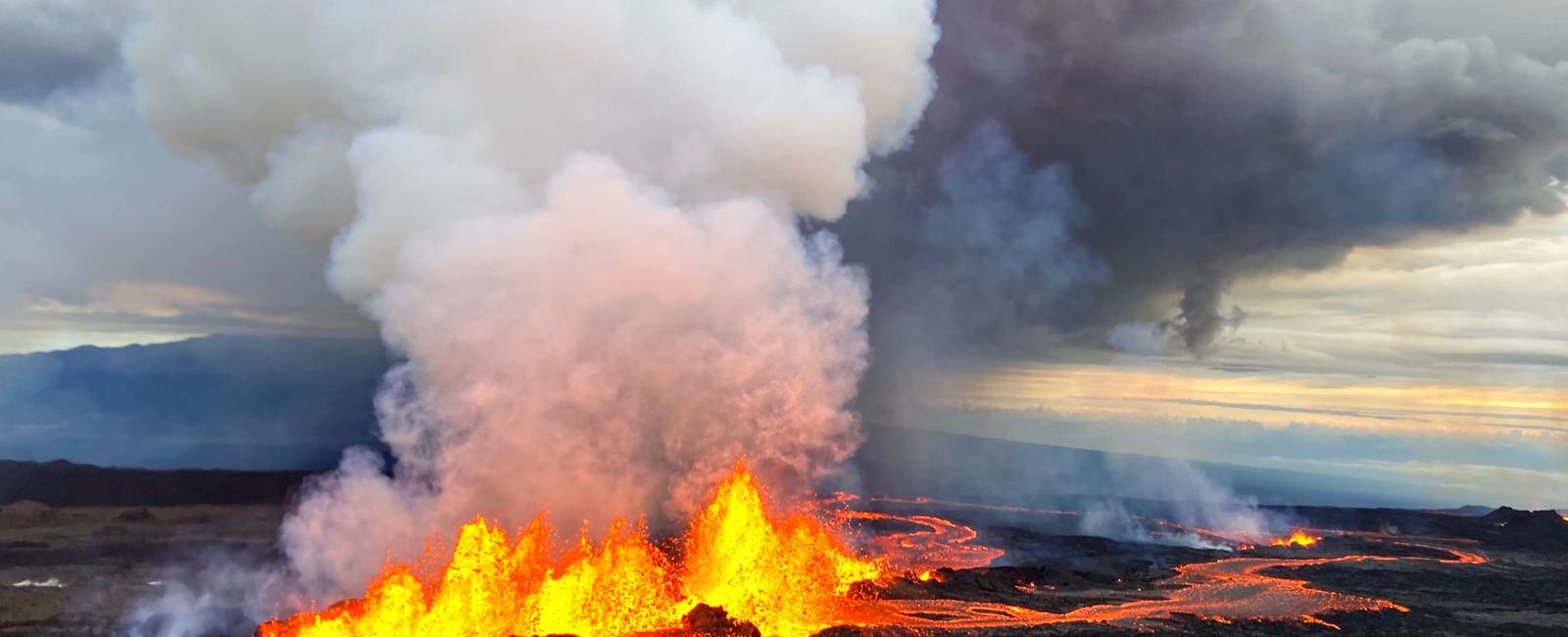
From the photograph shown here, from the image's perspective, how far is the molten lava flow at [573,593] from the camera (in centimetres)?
3338

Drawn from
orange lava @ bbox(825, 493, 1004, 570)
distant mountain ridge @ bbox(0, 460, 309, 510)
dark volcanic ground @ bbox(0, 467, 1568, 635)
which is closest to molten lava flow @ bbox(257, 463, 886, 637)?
dark volcanic ground @ bbox(0, 467, 1568, 635)

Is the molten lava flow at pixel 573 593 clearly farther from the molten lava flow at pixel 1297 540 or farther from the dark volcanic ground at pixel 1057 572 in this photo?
the molten lava flow at pixel 1297 540

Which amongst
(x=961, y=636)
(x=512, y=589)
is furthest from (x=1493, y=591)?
(x=512, y=589)

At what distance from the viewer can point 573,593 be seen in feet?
116

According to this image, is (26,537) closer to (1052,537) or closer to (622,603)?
(622,603)

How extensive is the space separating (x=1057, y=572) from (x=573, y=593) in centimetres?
3421

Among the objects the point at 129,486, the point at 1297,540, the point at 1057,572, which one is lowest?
the point at 129,486

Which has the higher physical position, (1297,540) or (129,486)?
(1297,540)

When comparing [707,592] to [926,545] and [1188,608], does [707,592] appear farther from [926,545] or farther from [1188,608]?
[926,545]

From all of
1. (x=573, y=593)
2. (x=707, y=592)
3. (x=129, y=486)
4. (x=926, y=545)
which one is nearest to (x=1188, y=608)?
(x=707, y=592)

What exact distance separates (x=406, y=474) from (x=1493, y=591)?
206 ft

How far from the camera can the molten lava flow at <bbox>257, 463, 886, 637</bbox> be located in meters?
33.4

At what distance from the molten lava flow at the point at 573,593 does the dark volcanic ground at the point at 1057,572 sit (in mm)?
5604

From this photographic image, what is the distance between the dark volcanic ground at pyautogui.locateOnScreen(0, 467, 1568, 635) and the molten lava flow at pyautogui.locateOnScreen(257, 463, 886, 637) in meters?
5.60
